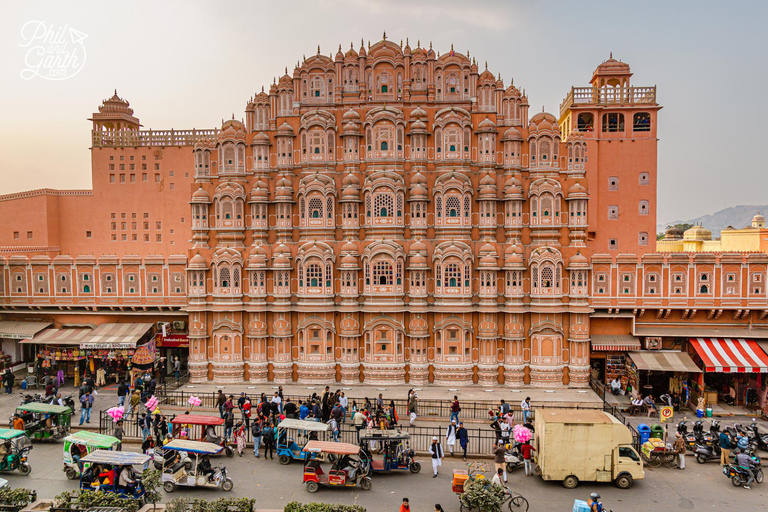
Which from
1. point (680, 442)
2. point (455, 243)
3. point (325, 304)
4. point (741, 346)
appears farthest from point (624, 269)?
point (325, 304)

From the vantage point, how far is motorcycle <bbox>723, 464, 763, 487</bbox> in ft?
67.9

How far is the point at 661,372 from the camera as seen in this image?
108 ft

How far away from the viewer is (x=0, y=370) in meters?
36.6

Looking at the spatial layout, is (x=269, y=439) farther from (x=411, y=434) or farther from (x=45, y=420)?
(x=45, y=420)

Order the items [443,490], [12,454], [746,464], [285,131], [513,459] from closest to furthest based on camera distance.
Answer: [443,490] < [746,464] < [12,454] < [513,459] < [285,131]

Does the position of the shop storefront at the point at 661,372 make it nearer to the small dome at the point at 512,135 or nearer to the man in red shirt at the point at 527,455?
the man in red shirt at the point at 527,455

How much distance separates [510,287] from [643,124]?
17360mm

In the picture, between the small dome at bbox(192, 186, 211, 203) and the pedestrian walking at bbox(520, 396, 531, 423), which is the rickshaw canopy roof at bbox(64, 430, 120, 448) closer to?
the small dome at bbox(192, 186, 211, 203)

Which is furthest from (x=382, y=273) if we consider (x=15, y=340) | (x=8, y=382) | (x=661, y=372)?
(x=15, y=340)

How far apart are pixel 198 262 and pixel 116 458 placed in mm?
17611

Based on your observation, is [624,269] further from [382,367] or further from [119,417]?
[119,417]

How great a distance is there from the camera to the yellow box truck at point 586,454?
802 inches

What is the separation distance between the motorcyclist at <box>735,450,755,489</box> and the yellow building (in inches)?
1124

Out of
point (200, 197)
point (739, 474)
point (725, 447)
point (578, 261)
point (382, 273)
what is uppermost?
point (200, 197)
